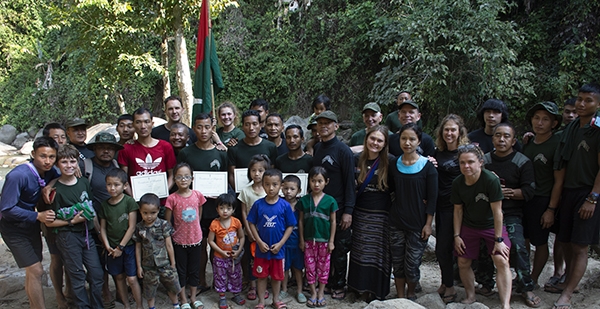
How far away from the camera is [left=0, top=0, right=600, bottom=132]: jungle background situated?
7.82 metres

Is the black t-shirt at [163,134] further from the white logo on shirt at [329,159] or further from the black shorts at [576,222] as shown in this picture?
the black shorts at [576,222]

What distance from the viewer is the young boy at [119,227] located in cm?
336

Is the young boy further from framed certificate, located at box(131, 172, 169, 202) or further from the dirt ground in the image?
the dirt ground

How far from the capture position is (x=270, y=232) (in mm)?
3527

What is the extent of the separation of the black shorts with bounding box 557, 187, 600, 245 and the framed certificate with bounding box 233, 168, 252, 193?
3.15 metres

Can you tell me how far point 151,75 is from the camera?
45.0 ft

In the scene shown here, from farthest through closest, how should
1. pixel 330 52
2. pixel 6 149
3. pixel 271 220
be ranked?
pixel 6 149 → pixel 330 52 → pixel 271 220

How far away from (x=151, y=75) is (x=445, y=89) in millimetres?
10599

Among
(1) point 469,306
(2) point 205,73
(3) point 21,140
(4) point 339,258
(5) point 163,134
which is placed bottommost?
(1) point 469,306

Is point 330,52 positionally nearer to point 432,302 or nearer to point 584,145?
point 584,145

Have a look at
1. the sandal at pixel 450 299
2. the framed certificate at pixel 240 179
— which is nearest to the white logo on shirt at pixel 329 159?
the framed certificate at pixel 240 179

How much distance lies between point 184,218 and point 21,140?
18.0 m

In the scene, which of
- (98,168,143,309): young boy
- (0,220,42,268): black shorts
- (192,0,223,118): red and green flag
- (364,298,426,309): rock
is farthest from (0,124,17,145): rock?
(364,298,426,309): rock

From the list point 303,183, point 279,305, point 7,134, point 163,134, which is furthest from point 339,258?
point 7,134
